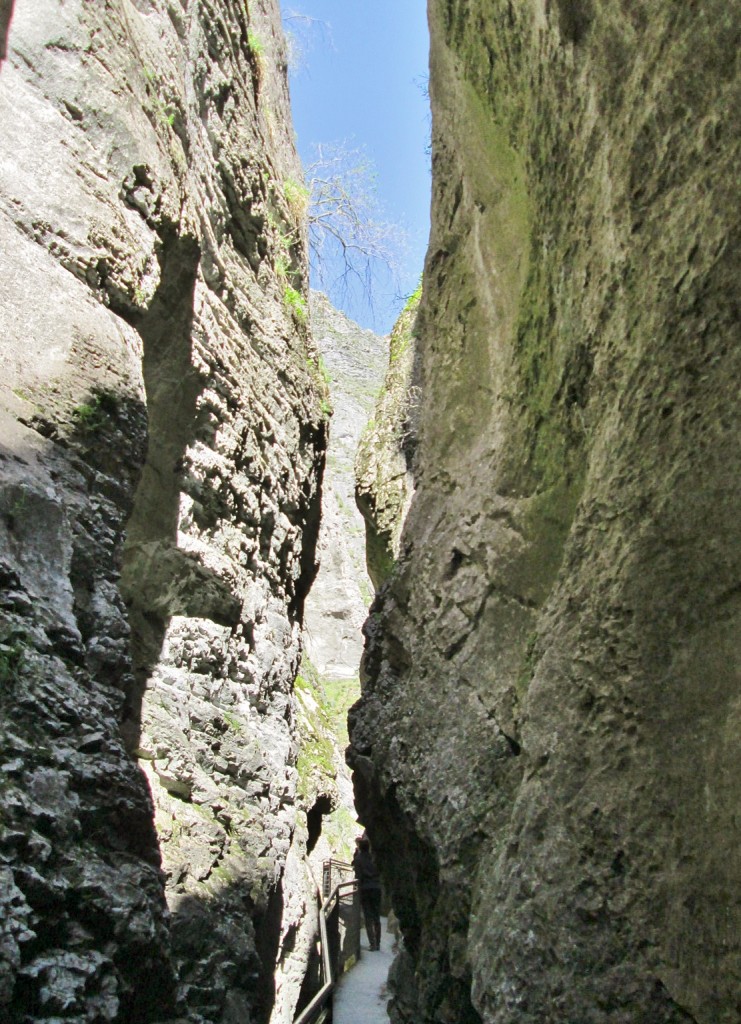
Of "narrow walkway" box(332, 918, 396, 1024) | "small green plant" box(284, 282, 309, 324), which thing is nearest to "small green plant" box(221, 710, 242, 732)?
"narrow walkway" box(332, 918, 396, 1024)

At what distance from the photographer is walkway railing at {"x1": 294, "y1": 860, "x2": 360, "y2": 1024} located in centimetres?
801

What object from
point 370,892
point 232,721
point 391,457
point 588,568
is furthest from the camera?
point 370,892

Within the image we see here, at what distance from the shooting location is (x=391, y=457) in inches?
490

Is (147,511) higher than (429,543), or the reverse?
(147,511)

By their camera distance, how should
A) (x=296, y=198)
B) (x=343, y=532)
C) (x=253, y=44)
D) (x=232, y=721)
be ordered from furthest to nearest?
(x=343, y=532) → (x=296, y=198) → (x=253, y=44) → (x=232, y=721)

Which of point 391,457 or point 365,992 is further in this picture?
point 391,457

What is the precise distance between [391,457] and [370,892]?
635cm

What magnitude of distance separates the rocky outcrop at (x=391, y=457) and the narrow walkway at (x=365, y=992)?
5.03 m

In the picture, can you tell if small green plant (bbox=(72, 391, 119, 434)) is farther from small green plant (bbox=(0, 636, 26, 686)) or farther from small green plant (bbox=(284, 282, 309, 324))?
small green plant (bbox=(284, 282, 309, 324))

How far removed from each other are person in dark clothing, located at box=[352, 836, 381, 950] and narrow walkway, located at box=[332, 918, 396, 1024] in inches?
11.7

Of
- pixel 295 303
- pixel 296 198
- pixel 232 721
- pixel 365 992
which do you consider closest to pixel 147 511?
pixel 232 721

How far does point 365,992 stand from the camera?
10.3 m

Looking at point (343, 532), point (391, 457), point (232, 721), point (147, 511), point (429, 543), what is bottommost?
point (232, 721)

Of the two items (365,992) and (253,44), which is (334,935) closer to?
(365,992)
